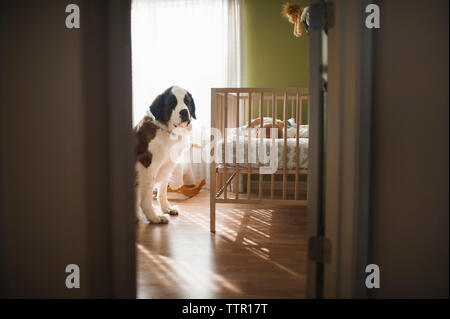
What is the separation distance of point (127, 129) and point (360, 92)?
727 mm

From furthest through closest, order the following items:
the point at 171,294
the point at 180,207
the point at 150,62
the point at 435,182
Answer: the point at 150,62, the point at 180,207, the point at 171,294, the point at 435,182

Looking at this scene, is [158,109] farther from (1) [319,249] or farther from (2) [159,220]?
(1) [319,249]

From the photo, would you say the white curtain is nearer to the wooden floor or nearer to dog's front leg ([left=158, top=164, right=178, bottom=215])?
dog's front leg ([left=158, top=164, right=178, bottom=215])

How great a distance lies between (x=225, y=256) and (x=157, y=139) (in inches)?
38.0

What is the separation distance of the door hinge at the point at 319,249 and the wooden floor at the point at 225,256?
0.29 metres

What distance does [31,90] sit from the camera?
114cm

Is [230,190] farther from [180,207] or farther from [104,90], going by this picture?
[104,90]

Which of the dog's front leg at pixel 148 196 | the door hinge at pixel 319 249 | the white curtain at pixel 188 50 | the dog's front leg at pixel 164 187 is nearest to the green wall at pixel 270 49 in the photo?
the white curtain at pixel 188 50

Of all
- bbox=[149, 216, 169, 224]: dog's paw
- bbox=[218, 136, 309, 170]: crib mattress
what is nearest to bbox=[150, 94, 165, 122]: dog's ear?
bbox=[218, 136, 309, 170]: crib mattress

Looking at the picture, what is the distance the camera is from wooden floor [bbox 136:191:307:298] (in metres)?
1.55

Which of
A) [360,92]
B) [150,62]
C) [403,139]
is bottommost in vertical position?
[403,139]

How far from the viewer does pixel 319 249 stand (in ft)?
4.13

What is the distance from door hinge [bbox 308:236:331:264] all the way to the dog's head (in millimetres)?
1489
